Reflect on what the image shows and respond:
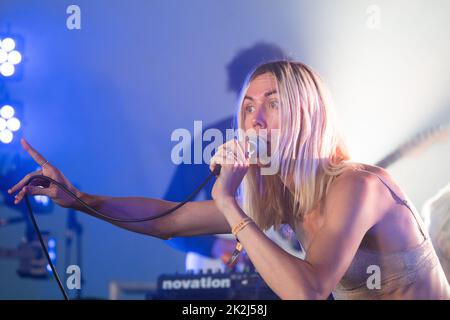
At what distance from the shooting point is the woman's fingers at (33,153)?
209cm

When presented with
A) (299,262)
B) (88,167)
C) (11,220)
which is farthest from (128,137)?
(299,262)

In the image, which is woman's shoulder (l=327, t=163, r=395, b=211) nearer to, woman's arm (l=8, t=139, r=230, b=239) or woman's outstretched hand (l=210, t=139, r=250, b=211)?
woman's outstretched hand (l=210, t=139, r=250, b=211)

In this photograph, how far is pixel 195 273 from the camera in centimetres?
213

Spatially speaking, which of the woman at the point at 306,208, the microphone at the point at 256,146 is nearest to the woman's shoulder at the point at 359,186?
the woman at the point at 306,208

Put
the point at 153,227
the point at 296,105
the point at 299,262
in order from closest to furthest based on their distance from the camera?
the point at 299,262 < the point at 296,105 < the point at 153,227

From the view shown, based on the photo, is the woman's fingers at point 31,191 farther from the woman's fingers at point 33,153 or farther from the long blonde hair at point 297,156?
the long blonde hair at point 297,156

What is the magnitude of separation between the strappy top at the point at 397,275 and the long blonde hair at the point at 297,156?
0.17m

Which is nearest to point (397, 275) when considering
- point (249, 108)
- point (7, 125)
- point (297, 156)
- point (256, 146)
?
point (297, 156)

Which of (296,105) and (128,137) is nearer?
(296,105)

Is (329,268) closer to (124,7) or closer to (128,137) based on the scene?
(128,137)

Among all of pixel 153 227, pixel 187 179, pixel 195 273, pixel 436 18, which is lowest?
pixel 195 273

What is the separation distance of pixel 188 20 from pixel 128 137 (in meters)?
0.45

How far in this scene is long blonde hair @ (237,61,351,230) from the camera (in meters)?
1.90

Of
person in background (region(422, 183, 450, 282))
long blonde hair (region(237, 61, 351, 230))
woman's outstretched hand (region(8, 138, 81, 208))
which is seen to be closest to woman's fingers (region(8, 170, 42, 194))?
woman's outstretched hand (region(8, 138, 81, 208))
